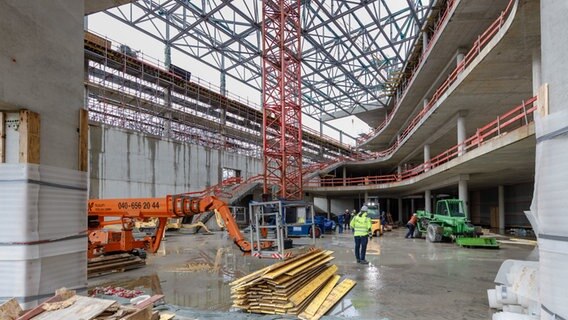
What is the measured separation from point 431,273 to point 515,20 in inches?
273

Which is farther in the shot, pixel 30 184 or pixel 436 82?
pixel 436 82

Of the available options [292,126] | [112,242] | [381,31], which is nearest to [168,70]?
[292,126]

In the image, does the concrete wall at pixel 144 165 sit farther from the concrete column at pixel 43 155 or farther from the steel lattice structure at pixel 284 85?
the concrete column at pixel 43 155

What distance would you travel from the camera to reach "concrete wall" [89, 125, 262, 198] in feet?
77.6

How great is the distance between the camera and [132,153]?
25594 mm

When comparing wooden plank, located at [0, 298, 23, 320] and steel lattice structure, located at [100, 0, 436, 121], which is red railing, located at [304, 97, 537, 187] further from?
wooden plank, located at [0, 298, 23, 320]

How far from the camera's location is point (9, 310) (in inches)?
159

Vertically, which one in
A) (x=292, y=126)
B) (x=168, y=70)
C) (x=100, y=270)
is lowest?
(x=100, y=270)

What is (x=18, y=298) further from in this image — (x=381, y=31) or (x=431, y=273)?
(x=381, y=31)

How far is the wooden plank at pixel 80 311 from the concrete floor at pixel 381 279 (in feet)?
8.85

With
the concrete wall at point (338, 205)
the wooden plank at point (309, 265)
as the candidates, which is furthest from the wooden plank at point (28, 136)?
the concrete wall at point (338, 205)

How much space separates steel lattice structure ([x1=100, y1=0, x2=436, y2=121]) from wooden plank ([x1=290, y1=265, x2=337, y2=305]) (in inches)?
786

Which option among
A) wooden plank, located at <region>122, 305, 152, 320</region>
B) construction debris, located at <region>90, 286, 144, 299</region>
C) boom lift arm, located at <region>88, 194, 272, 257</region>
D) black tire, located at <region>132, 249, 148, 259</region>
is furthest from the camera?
black tire, located at <region>132, 249, 148, 259</region>

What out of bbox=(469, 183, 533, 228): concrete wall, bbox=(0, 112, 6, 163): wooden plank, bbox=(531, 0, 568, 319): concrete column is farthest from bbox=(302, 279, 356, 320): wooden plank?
bbox=(469, 183, 533, 228): concrete wall
